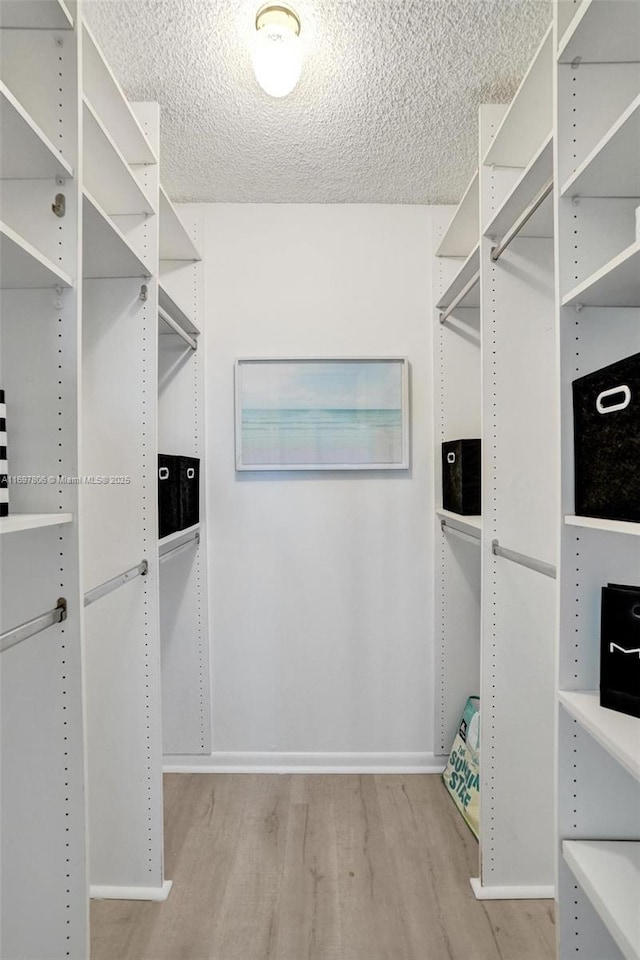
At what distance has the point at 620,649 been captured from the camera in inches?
43.4

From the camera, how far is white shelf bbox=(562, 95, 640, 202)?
976 mm

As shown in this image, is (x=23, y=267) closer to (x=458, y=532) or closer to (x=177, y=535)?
(x=177, y=535)

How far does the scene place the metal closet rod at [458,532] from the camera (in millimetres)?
1941

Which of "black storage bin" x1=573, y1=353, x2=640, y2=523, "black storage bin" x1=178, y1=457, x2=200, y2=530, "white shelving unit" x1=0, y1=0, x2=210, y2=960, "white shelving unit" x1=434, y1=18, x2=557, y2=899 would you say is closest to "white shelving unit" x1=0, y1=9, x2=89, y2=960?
"white shelving unit" x1=0, y1=0, x2=210, y2=960

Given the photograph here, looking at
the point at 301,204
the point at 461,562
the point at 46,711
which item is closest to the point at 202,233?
the point at 301,204

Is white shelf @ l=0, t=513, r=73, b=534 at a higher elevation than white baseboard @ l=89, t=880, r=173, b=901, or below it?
higher

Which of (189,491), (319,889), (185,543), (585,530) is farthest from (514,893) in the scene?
(189,491)

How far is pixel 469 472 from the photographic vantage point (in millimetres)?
2117

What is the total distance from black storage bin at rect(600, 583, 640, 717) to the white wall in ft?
4.62

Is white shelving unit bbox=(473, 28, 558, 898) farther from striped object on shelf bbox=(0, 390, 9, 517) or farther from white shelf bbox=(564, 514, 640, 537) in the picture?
striped object on shelf bbox=(0, 390, 9, 517)

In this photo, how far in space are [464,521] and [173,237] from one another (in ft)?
5.13

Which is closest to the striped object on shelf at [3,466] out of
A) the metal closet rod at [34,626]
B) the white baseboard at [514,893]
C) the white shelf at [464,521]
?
the metal closet rod at [34,626]

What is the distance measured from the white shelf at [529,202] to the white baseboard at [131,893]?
7.40 ft

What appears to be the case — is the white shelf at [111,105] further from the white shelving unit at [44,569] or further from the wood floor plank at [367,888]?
the wood floor plank at [367,888]
